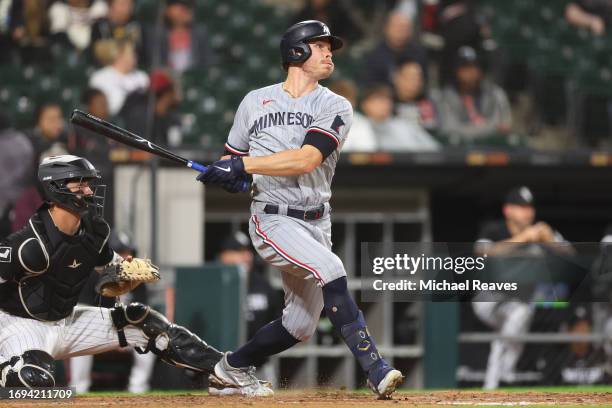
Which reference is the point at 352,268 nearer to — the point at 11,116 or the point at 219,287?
the point at 219,287

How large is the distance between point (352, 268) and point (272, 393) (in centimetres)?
544

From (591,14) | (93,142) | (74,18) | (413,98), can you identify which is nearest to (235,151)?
(93,142)

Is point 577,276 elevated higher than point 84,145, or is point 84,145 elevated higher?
point 84,145

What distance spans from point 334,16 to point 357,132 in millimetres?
1889

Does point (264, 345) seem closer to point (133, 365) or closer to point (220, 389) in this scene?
point (220, 389)

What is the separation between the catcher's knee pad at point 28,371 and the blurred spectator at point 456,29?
6.87 metres

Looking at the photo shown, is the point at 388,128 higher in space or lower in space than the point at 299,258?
higher

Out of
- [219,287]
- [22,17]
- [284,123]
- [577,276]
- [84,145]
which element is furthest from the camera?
[22,17]

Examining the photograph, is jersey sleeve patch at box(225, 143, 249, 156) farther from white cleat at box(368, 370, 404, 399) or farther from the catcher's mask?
white cleat at box(368, 370, 404, 399)

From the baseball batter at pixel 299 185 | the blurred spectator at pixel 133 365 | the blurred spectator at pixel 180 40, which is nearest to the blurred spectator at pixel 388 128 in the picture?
the blurred spectator at pixel 180 40

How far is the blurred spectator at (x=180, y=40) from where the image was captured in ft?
36.6

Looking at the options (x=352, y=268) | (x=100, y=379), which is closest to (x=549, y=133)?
(x=352, y=268)

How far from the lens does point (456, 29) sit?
1171 cm

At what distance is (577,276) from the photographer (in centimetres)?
623
